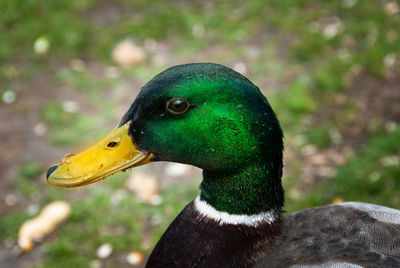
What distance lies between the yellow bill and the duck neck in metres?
0.30

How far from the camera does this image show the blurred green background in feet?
10.3

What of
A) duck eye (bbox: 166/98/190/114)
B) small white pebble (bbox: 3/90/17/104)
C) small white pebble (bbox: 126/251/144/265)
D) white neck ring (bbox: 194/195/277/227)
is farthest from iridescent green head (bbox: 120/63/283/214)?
small white pebble (bbox: 3/90/17/104)

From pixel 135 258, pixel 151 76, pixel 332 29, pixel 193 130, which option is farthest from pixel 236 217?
pixel 332 29

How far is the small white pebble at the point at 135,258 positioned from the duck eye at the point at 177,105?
159cm

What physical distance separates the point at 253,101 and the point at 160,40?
11.3 feet

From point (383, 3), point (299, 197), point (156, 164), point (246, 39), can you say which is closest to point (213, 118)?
Answer: point (299, 197)

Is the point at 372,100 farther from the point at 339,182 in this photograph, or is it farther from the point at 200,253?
the point at 200,253

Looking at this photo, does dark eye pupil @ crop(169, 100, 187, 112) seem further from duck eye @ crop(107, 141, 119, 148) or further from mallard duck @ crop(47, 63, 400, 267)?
duck eye @ crop(107, 141, 119, 148)

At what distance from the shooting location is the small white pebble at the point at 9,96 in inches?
166

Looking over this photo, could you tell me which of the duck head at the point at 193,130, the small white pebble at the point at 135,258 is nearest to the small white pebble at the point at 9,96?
the small white pebble at the point at 135,258

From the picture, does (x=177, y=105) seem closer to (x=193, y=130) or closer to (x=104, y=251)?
(x=193, y=130)

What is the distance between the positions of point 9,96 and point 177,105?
124 inches

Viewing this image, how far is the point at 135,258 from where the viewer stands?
2918 mm

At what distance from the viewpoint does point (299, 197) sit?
3.17m
